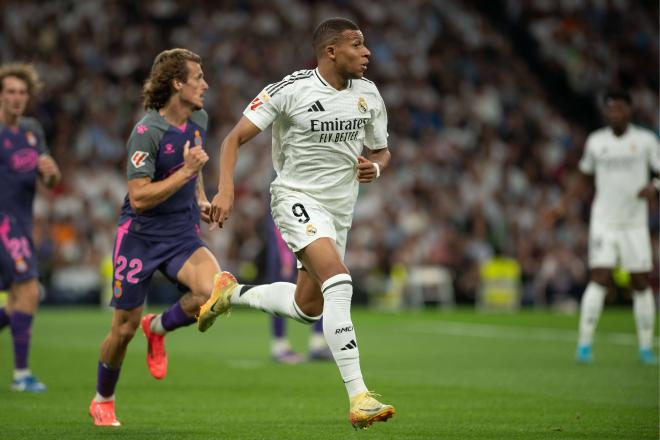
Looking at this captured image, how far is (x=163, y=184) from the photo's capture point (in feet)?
26.1

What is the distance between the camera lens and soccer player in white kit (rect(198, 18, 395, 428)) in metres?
7.76

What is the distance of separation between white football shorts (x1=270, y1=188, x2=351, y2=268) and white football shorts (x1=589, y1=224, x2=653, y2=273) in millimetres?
6336

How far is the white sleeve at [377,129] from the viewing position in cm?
820

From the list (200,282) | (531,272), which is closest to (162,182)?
(200,282)

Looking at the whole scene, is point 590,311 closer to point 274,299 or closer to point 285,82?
point 274,299

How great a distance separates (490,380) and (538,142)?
61.5ft

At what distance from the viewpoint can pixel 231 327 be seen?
2027cm

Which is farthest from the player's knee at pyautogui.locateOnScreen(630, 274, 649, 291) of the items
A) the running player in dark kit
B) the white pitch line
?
the running player in dark kit

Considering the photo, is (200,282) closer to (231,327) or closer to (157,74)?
(157,74)

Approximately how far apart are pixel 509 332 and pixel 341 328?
11.9 m

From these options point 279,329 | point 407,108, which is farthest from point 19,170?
point 407,108

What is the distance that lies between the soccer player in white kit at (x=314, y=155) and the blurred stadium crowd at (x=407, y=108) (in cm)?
1698

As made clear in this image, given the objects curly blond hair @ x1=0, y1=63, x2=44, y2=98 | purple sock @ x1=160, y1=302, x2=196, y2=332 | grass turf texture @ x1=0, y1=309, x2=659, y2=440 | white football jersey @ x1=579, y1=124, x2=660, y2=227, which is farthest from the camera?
white football jersey @ x1=579, y1=124, x2=660, y2=227

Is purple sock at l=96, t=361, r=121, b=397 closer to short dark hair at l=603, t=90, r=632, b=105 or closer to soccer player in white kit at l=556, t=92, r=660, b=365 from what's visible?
soccer player in white kit at l=556, t=92, r=660, b=365
